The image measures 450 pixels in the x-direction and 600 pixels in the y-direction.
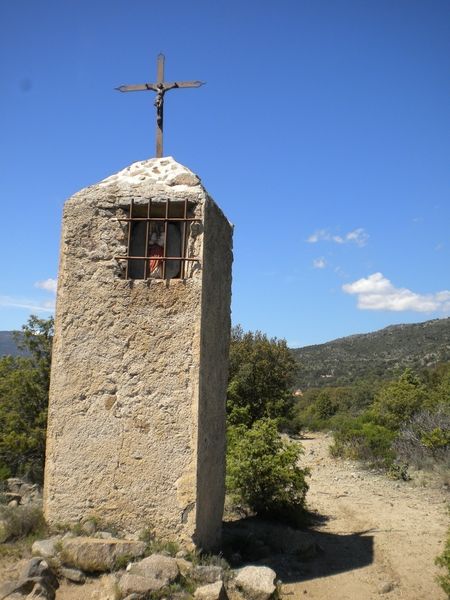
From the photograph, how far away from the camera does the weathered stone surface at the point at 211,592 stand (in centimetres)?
375

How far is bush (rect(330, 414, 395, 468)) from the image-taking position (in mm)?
11312

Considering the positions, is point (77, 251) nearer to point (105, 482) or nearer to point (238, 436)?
point (105, 482)

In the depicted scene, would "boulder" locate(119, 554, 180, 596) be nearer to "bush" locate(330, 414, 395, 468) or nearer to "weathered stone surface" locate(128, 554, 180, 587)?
"weathered stone surface" locate(128, 554, 180, 587)

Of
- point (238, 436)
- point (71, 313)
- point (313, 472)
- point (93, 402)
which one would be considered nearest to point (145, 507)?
point (93, 402)

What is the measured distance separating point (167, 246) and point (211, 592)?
307 centimetres

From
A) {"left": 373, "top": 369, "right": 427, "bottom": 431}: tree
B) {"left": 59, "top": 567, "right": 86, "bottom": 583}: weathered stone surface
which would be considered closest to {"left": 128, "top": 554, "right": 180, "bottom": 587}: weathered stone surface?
{"left": 59, "top": 567, "right": 86, "bottom": 583}: weathered stone surface

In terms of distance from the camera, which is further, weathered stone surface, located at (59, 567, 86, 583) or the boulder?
weathered stone surface, located at (59, 567, 86, 583)

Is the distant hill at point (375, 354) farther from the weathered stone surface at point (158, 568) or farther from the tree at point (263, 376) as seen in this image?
the weathered stone surface at point (158, 568)

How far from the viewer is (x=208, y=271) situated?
15.9 ft

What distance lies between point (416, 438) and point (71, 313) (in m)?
9.44

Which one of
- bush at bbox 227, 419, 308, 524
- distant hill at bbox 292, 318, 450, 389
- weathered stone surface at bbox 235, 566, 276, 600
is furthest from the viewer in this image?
distant hill at bbox 292, 318, 450, 389

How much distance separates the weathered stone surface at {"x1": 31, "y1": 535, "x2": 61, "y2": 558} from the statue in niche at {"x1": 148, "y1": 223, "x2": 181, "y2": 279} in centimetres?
256

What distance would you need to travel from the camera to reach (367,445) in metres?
12.1

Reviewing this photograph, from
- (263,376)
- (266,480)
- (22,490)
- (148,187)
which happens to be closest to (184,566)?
(266,480)
